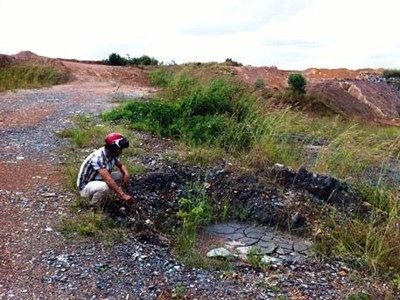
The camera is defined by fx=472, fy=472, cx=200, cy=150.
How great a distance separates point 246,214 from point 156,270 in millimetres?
1445

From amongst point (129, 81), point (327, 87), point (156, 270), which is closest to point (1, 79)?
point (129, 81)

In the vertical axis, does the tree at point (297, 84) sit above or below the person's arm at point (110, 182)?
above

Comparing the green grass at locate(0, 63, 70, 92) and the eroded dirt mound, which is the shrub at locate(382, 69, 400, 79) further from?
the green grass at locate(0, 63, 70, 92)

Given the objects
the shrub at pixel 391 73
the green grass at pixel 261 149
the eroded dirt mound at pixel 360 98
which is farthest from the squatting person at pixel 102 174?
the shrub at pixel 391 73

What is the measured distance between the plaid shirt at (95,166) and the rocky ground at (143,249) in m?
0.28

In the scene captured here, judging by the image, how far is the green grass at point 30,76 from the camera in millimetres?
13145

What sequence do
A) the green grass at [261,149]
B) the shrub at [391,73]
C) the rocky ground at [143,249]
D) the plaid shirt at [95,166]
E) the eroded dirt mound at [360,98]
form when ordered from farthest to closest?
the shrub at [391,73] < the eroded dirt mound at [360,98] < the plaid shirt at [95,166] < the green grass at [261,149] < the rocky ground at [143,249]

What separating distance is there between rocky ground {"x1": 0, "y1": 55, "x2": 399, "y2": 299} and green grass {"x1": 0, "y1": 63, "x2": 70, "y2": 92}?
8050 mm

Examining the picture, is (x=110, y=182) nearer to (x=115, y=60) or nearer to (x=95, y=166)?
(x=95, y=166)

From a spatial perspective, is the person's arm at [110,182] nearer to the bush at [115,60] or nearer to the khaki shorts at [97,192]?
the khaki shorts at [97,192]

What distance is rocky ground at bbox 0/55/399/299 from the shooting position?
3076 mm

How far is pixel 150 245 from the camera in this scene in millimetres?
3645

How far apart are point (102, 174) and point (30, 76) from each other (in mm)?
11565

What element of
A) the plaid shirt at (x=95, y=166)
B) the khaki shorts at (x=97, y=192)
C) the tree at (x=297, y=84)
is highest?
the tree at (x=297, y=84)
